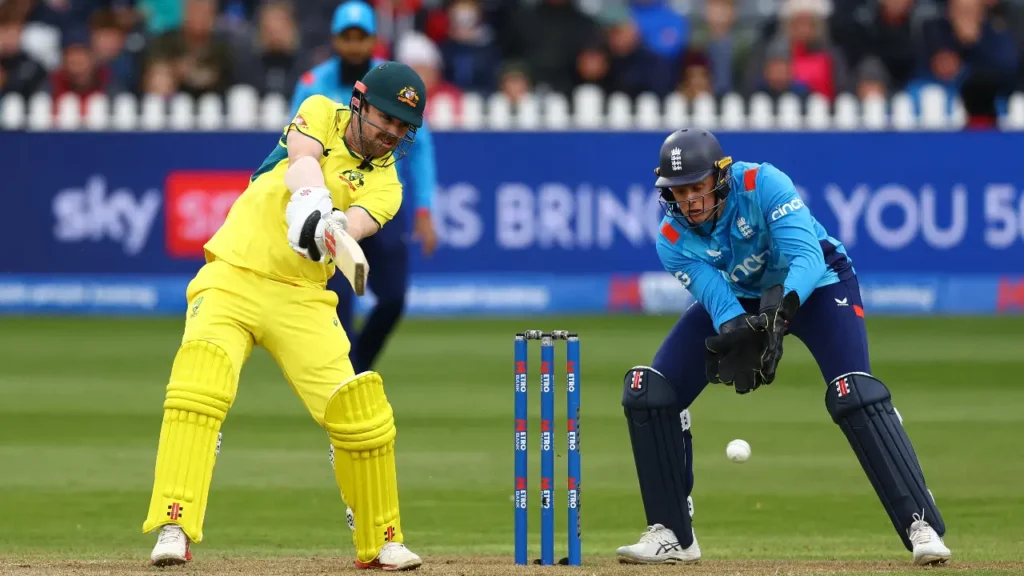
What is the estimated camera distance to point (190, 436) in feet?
21.2

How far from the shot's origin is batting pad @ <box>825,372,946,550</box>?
22.5 feet

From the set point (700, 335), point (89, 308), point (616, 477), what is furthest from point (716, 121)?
point (700, 335)

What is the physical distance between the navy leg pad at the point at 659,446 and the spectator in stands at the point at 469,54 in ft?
38.1

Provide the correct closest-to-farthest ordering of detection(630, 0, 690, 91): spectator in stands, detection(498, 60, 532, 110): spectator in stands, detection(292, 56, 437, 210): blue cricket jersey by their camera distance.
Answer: detection(292, 56, 437, 210): blue cricket jersey → detection(498, 60, 532, 110): spectator in stands → detection(630, 0, 690, 91): spectator in stands

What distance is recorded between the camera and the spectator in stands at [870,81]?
1767cm

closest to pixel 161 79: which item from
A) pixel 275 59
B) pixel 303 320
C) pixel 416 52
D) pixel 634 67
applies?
pixel 275 59

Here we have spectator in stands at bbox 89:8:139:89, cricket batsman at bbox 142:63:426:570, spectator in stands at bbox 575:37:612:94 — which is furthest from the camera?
spectator in stands at bbox 89:8:139:89

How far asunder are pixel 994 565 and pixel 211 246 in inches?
124

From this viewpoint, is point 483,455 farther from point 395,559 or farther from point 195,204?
point 195,204

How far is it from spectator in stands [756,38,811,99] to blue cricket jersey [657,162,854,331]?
10586 mm

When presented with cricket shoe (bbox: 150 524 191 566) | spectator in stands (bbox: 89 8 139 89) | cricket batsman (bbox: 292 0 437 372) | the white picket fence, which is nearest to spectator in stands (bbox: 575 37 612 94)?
the white picket fence

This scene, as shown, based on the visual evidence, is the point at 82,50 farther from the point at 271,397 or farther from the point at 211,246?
the point at 211,246

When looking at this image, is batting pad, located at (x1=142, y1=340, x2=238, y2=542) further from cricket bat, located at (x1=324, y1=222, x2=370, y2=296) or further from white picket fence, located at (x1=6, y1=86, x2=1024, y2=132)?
white picket fence, located at (x1=6, y1=86, x2=1024, y2=132)

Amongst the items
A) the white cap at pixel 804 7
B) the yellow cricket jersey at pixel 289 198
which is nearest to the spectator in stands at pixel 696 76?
the white cap at pixel 804 7
